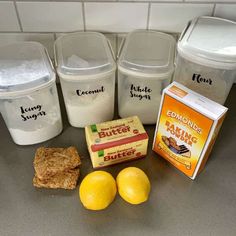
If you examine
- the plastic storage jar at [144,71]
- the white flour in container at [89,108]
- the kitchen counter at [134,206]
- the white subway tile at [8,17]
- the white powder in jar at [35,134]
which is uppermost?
the white subway tile at [8,17]

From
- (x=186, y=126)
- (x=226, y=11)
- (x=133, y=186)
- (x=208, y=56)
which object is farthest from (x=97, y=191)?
(x=226, y=11)

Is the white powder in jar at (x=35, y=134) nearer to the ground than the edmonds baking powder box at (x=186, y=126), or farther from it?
nearer to the ground

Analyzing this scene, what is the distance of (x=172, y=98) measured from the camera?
0.56 m

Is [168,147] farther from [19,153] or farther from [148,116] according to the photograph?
[19,153]

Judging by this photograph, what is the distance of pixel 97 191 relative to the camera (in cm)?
55

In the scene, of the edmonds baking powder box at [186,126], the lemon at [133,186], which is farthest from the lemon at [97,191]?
the edmonds baking powder box at [186,126]

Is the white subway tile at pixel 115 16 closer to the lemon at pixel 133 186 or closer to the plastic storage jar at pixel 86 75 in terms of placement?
the plastic storage jar at pixel 86 75

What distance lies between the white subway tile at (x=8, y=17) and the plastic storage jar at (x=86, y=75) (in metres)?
0.13

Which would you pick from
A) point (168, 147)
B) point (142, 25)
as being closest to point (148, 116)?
point (168, 147)

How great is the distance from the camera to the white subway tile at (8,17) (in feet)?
2.31

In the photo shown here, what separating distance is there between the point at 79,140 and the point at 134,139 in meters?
0.18

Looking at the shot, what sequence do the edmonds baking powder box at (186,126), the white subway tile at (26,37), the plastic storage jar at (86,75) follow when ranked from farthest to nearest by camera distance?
the white subway tile at (26,37)
the plastic storage jar at (86,75)
the edmonds baking powder box at (186,126)

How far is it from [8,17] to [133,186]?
1.83 feet

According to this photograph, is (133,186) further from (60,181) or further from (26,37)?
(26,37)
